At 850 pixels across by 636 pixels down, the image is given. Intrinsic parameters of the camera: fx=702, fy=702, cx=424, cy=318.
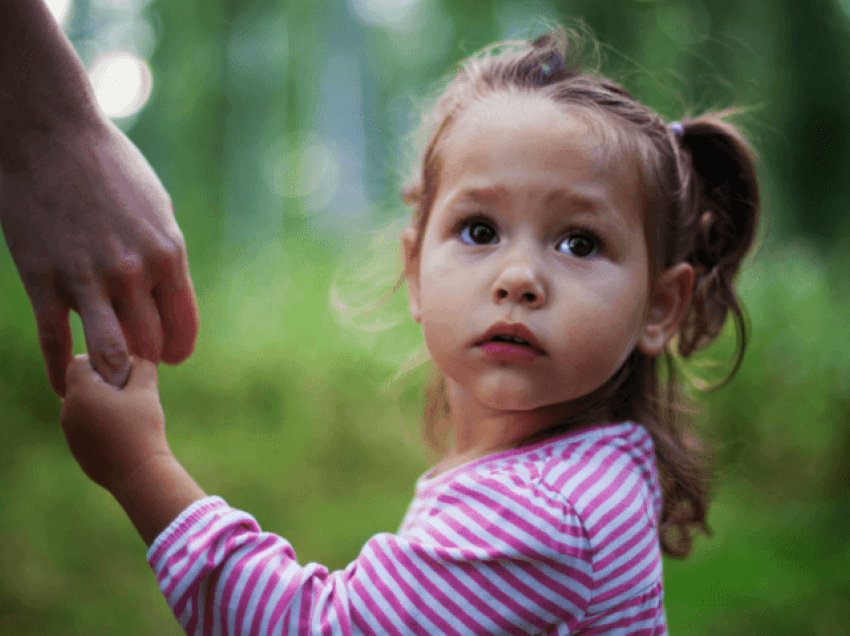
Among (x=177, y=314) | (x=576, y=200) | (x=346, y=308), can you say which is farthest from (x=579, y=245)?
(x=346, y=308)

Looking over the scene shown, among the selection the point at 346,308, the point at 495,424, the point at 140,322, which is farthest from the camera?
the point at 346,308

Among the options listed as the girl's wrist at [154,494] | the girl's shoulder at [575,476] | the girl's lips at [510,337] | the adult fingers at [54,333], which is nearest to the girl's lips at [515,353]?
the girl's lips at [510,337]

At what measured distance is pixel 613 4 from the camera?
13.7ft

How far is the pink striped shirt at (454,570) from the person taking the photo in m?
0.68

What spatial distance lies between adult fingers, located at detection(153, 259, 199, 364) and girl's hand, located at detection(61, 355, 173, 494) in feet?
0.33

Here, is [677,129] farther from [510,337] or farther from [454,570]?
[454,570]

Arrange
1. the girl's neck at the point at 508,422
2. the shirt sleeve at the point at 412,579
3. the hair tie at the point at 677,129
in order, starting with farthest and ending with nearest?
the hair tie at the point at 677,129
the girl's neck at the point at 508,422
the shirt sleeve at the point at 412,579

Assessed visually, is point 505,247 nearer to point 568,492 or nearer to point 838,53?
point 568,492

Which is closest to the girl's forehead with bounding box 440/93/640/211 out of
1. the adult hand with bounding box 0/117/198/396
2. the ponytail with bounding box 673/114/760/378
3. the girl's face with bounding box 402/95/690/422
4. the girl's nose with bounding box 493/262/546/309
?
the girl's face with bounding box 402/95/690/422

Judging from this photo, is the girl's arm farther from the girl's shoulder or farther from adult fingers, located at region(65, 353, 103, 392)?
the girl's shoulder

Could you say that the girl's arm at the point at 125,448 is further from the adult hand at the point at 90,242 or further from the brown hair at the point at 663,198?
the brown hair at the point at 663,198

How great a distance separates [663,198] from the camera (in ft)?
3.05

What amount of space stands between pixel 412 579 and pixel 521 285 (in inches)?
12.7

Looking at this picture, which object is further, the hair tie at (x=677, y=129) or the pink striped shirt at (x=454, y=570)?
the hair tie at (x=677, y=129)
